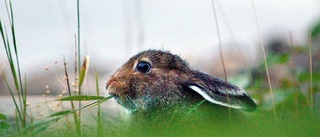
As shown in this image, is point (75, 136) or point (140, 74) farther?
point (140, 74)

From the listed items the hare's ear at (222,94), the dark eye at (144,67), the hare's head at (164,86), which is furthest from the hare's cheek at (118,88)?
the hare's ear at (222,94)

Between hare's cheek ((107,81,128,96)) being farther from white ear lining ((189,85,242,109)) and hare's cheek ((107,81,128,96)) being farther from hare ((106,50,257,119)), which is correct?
white ear lining ((189,85,242,109))

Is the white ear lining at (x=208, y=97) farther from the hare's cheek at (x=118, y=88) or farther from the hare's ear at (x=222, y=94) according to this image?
the hare's cheek at (x=118, y=88)

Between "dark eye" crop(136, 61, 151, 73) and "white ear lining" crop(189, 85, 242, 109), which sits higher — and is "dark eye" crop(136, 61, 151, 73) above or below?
above

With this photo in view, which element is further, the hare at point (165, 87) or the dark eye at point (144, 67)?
the dark eye at point (144, 67)

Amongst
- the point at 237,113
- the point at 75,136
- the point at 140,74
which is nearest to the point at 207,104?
the point at 237,113

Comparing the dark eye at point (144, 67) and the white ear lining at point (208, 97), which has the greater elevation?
→ the dark eye at point (144, 67)

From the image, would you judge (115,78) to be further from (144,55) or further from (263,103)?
(263,103)

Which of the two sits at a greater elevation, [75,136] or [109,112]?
[75,136]

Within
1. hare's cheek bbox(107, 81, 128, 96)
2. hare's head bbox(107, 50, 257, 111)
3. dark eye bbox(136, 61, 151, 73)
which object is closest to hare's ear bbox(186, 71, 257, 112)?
hare's head bbox(107, 50, 257, 111)
